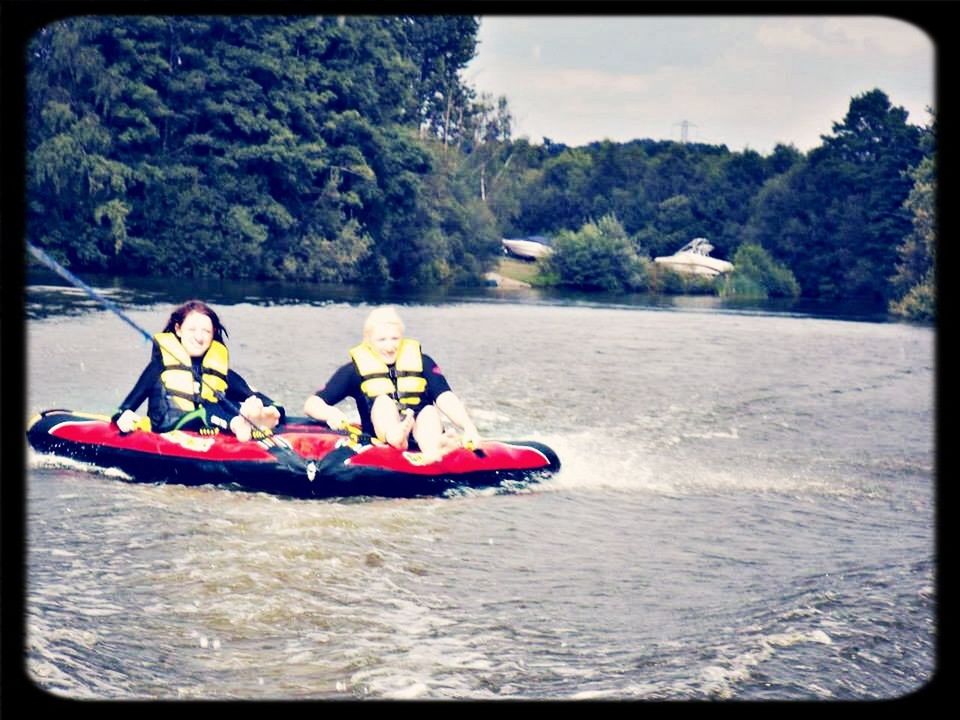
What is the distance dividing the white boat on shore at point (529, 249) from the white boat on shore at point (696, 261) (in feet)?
7.87

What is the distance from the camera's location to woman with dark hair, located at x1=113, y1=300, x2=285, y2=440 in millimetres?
6219

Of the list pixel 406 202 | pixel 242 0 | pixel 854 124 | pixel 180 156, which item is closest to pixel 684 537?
pixel 242 0

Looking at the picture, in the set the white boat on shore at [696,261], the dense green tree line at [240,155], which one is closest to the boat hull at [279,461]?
the white boat on shore at [696,261]

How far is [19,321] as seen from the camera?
3.96 m

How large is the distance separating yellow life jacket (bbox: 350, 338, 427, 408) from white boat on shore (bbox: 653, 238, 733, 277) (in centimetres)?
1073

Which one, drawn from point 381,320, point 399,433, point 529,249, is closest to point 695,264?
point 529,249

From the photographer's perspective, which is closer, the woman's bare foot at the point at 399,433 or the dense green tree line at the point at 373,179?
the woman's bare foot at the point at 399,433

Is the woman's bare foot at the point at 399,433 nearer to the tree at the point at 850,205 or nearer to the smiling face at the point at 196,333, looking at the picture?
the smiling face at the point at 196,333

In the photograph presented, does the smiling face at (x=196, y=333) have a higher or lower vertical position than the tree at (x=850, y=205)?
lower

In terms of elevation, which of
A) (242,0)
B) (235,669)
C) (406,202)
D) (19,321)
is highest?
(406,202)

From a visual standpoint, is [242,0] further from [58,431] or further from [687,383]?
[687,383]

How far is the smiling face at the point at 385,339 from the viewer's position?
6.16 meters

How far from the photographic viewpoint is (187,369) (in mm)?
6238

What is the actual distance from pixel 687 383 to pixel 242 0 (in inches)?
389
